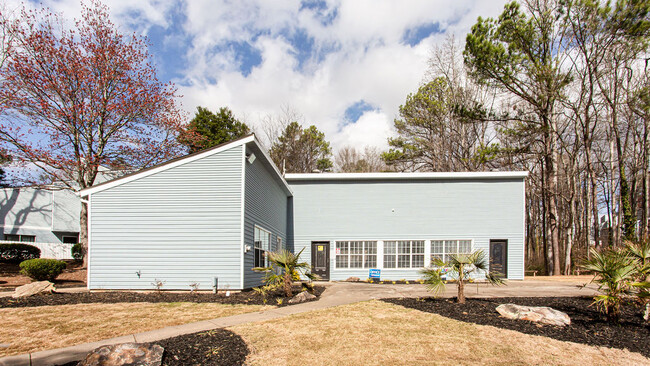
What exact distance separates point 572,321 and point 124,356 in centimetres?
797

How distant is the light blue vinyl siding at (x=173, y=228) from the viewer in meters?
11.5

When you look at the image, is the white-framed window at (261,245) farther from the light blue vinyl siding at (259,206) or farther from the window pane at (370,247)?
the window pane at (370,247)

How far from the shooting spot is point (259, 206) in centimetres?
1372

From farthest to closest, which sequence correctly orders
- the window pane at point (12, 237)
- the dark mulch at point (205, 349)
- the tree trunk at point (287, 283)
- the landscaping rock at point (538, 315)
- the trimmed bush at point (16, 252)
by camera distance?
the window pane at point (12, 237) → the trimmed bush at point (16, 252) → the tree trunk at point (287, 283) → the landscaping rock at point (538, 315) → the dark mulch at point (205, 349)

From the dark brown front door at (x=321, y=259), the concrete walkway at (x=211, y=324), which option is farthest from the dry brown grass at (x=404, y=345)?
the dark brown front door at (x=321, y=259)

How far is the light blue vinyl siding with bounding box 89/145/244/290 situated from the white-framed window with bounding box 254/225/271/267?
1.79m

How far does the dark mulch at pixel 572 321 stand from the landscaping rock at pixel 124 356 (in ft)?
19.0

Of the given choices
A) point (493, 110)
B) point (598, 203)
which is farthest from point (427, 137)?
point (598, 203)

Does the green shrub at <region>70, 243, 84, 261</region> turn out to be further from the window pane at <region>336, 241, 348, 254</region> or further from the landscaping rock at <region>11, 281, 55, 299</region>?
the window pane at <region>336, 241, 348, 254</region>

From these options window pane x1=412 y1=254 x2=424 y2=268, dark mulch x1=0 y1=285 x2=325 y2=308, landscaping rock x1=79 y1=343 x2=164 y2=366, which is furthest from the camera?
window pane x1=412 y1=254 x2=424 y2=268

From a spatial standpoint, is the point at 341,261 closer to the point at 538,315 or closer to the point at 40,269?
the point at 40,269

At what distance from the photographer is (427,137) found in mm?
29438

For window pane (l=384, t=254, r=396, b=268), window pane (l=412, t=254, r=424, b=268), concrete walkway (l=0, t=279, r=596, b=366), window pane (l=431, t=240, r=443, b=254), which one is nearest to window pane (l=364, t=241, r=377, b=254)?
window pane (l=384, t=254, r=396, b=268)

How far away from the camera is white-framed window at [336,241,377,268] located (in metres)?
19.7
